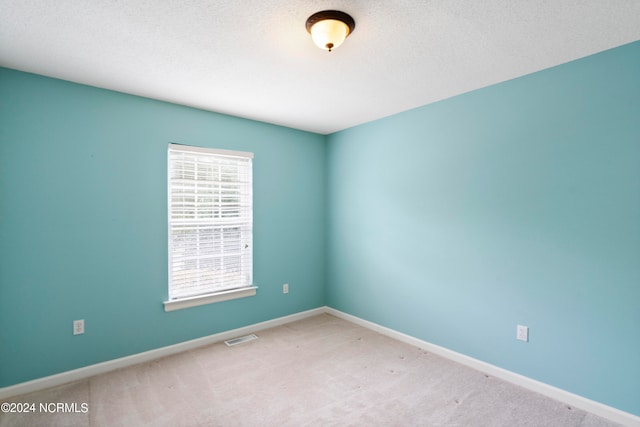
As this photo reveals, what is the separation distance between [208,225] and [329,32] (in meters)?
2.34

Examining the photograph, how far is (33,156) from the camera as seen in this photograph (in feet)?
7.92

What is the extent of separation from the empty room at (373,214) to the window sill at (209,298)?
0.02 m

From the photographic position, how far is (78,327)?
2.57 metres

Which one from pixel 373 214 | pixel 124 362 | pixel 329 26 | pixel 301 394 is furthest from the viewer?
pixel 373 214

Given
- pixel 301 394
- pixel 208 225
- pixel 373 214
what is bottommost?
pixel 301 394

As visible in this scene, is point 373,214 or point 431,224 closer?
point 431,224

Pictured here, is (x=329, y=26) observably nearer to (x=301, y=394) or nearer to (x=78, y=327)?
(x=301, y=394)

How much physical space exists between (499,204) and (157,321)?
3388 millimetres

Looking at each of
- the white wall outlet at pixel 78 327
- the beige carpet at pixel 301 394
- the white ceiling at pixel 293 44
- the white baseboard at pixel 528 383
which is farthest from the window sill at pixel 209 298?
the white ceiling at pixel 293 44

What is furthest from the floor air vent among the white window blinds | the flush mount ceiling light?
the flush mount ceiling light

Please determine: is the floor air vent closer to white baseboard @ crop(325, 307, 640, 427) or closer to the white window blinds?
the white window blinds

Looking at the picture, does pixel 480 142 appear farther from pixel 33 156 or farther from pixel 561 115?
pixel 33 156

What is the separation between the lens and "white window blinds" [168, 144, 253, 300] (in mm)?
3105

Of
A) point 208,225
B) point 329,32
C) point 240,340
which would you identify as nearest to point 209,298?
point 240,340
